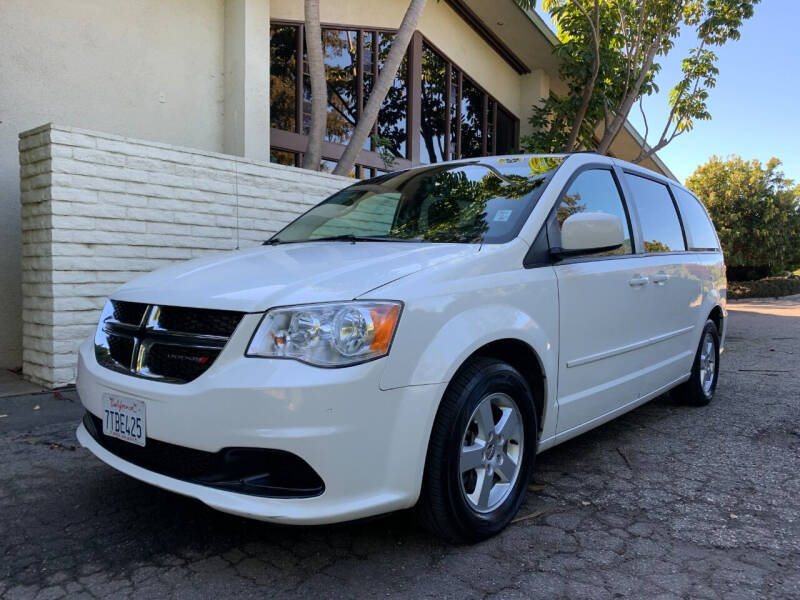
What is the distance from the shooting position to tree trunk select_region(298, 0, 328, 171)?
6.64 metres

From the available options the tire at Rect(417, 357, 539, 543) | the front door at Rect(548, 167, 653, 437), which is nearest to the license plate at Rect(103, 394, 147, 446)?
the tire at Rect(417, 357, 539, 543)

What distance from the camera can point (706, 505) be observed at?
117 inches

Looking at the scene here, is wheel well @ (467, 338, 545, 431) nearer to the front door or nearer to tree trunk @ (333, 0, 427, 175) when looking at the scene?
the front door

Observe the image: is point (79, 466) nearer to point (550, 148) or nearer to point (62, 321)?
point (62, 321)

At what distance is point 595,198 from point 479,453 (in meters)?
1.72

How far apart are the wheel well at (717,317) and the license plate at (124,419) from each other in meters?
4.45

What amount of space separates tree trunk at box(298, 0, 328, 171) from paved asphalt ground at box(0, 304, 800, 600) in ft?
14.5

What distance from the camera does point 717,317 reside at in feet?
17.2

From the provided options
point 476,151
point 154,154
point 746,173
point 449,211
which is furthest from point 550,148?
point 746,173

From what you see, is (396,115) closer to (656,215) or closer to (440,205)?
(656,215)

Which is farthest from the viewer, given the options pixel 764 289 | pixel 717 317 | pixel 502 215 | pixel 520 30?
pixel 764 289

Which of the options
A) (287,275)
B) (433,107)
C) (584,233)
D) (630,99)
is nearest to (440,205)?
(584,233)

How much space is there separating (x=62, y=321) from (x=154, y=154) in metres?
1.62

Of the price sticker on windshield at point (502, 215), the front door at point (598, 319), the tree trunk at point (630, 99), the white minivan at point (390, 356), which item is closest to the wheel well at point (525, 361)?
the white minivan at point (390, 356)
